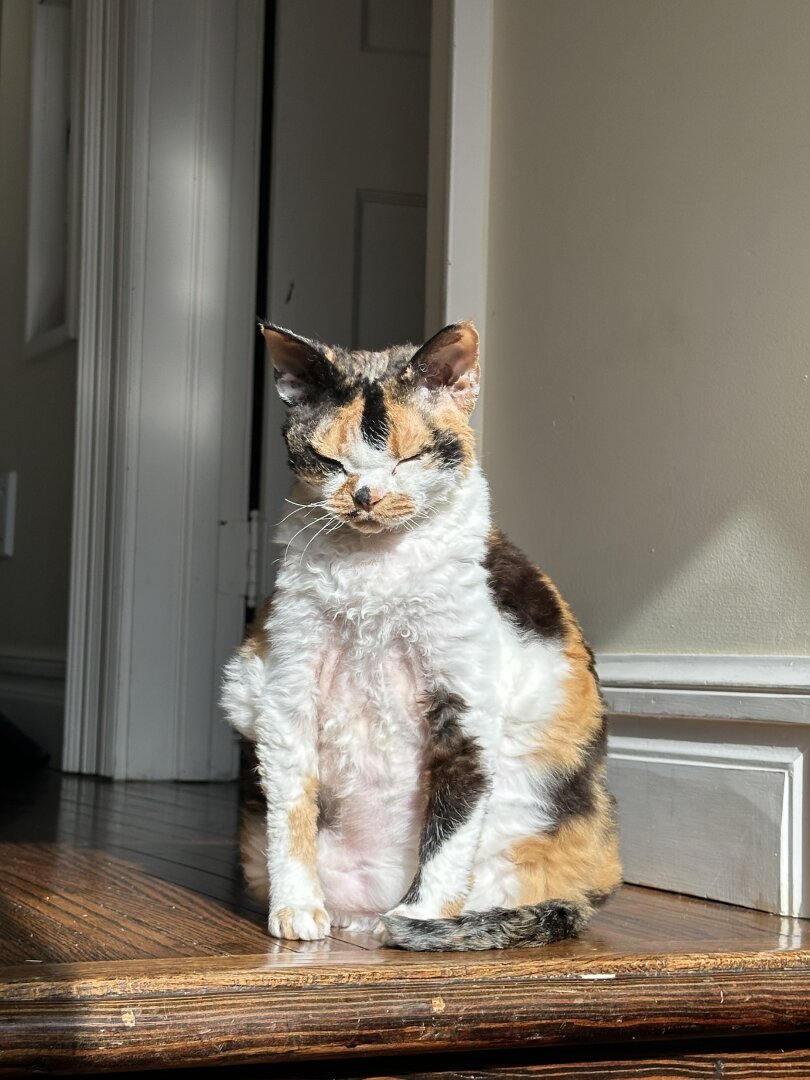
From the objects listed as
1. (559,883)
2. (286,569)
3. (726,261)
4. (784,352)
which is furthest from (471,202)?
(559,883)

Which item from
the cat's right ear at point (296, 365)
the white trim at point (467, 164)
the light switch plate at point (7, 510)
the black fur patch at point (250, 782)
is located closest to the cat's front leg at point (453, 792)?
the black fur patch at point (250, 782)

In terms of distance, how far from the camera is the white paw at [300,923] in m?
1.18

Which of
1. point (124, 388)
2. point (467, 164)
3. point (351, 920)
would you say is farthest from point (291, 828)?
point (124, 388)

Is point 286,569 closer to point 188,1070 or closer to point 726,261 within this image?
point 188,1070

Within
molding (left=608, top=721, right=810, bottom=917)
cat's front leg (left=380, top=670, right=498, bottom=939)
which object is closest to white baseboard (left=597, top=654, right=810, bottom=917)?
molding (left=608, top=721, right=810, bottom=917)

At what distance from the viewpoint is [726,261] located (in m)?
1.56

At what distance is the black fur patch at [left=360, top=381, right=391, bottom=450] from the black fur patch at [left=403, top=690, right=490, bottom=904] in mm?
257

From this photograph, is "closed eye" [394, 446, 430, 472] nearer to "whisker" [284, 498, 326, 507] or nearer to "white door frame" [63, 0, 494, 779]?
"whisker" [284, 498, 326, 507]

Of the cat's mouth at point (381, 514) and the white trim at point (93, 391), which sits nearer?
the cat's mouth at point (381, 514)

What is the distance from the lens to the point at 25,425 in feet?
12.6

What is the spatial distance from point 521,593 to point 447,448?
21 centimetres

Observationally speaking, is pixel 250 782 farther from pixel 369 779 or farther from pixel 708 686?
pixel 708 686

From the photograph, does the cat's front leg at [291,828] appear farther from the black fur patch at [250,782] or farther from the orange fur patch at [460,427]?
the orange fur patch at [460,427]

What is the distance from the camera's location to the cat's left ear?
1.18 meters
